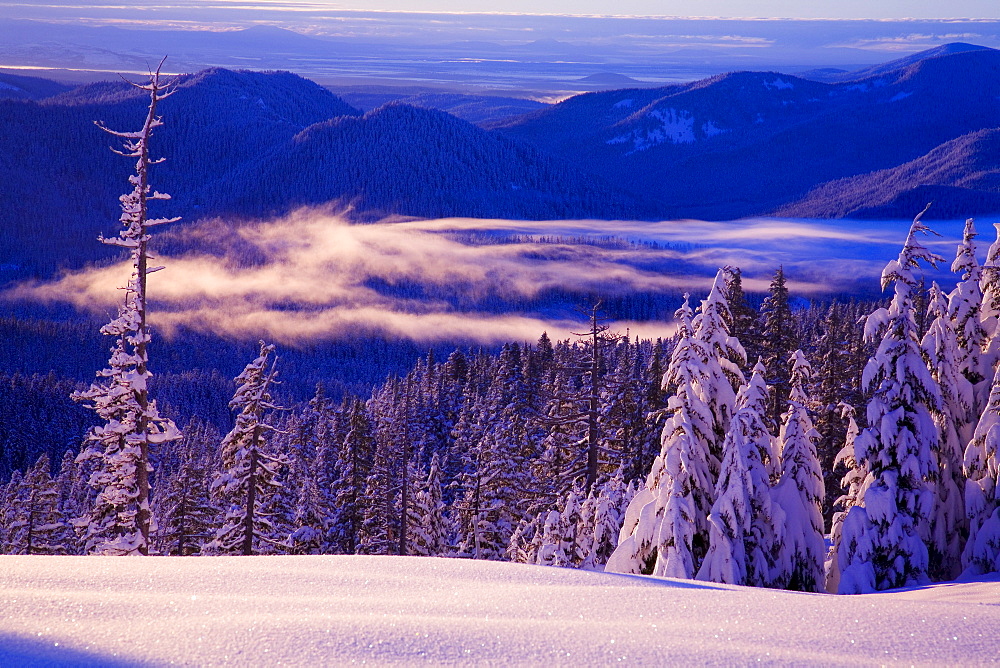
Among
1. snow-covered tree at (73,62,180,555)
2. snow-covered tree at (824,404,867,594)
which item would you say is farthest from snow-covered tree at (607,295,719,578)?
snow-covered tree at (73,62,180,555)

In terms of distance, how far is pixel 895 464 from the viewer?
15.8 meters

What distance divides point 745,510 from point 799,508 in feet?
5.09

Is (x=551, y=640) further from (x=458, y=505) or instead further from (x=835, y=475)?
(x=458, y=505)

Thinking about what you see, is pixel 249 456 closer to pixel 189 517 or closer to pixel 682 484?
pixel 682 484

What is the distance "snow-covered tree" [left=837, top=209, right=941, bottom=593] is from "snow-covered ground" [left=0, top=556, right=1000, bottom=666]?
363 inches

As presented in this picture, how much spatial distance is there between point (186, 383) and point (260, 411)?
144 meters

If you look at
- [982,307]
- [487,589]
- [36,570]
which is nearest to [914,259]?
[982,307]

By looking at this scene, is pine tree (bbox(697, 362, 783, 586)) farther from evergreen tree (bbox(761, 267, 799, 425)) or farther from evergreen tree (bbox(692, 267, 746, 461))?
evergreen tree (bbox(761, 267, 799, 425))

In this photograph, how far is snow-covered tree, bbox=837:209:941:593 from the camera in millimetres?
15289

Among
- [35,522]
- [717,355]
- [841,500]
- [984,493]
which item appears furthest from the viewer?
[35,522]

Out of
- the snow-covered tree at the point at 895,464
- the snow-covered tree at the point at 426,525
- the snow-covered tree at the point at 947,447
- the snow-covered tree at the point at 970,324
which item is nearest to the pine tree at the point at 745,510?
the snow-covered tree at the point at 895,464

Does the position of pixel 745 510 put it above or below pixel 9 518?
above

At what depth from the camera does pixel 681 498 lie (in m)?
15.8

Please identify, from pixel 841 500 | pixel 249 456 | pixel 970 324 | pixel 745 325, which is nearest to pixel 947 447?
pixel 841 500
